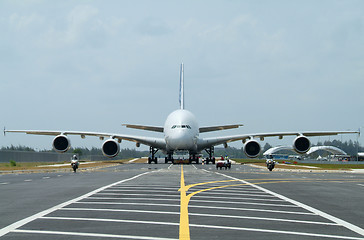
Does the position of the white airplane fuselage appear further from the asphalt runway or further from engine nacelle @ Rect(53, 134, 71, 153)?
the asphalt runway

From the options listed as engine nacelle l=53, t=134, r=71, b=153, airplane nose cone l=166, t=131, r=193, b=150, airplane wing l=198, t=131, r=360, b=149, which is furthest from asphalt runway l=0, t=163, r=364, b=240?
airplane wing l=198, t=131, r=360, b=149

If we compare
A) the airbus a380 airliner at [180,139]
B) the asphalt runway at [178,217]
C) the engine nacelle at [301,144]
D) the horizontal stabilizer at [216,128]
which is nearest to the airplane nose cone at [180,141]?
the airbus a380 airliner at [180,139]

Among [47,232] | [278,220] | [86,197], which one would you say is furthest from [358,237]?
[86,197]

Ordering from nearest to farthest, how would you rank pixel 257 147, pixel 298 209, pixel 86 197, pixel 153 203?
1. pixel 298 209
2. pixel 153 203
3. pixel 86 197
4. pixel 257 147

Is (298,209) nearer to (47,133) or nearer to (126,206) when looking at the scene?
(126,206)

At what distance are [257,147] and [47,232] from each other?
45249 mm

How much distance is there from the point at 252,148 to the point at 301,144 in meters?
4.99

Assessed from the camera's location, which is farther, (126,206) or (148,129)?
(148,129)

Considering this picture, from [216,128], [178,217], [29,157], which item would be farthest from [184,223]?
[29,157]

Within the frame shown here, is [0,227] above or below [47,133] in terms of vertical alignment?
below

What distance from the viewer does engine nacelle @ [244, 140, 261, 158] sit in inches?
2030

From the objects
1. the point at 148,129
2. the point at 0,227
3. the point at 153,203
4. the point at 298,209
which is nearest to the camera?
the point at 0,227

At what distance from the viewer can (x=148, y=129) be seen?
59.5 meters

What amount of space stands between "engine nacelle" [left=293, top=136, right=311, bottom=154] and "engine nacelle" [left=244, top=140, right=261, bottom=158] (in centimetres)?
372
